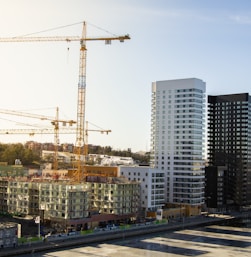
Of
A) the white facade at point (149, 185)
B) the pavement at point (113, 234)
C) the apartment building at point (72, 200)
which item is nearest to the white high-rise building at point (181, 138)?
the pavement at point (113, 234)

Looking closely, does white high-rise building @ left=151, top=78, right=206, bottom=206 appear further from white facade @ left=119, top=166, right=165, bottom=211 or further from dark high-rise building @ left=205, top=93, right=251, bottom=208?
dark high-rise building @ left=205, top=93, right=251, bottom=208

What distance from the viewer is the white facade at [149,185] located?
81.1 m

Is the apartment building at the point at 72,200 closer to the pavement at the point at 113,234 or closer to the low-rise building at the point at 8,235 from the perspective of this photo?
the pavement at the point at 113,234

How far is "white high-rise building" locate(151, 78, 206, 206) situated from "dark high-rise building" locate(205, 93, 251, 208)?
69.1 feet

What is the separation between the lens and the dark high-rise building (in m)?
113

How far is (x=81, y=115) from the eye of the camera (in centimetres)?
8406

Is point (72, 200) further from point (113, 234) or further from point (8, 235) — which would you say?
point (8, 235)

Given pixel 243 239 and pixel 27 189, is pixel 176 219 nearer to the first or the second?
pixel 243 239

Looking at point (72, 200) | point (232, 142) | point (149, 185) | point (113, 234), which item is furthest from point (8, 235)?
point (232, 142)

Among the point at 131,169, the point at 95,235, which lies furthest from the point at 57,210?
the point at 131,169

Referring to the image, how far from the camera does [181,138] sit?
3649 inches

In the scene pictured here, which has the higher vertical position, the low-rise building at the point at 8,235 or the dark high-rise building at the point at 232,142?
the dark high-rise building at the point at 232,142

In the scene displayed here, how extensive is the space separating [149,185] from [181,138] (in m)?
15.4

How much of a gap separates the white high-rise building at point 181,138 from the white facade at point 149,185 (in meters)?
7.02
